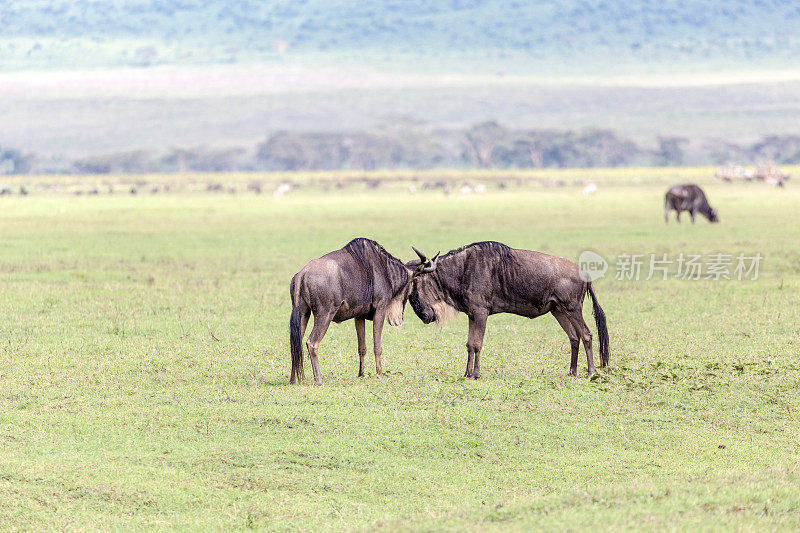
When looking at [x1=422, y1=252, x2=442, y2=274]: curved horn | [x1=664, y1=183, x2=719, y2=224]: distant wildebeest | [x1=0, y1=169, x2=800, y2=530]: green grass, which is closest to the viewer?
[x1=0, y1=169, x2=800, y2=530]: green grass

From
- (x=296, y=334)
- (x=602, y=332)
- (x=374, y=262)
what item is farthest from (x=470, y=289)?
(x=296, y=334)

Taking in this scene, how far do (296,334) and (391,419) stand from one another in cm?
152

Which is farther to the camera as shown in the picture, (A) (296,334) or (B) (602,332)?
(B) (602,332)

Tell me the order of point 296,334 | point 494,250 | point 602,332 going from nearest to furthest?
point 296,334, point 494,250, point 602,332

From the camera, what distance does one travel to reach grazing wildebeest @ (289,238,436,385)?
10.6 metres

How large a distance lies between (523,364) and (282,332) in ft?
12.4

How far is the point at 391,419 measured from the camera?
9453mm

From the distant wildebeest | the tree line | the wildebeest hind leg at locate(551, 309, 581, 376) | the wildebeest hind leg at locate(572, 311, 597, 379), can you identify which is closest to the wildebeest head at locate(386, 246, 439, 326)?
the wildebeest hind leg at locate(551, 309, 581, 376)

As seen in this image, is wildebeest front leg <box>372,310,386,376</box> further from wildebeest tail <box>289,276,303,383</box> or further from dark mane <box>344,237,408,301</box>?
wildebeest tail <box>289,276,303,383</box>

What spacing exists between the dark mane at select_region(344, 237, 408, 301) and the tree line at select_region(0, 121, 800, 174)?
12407cm

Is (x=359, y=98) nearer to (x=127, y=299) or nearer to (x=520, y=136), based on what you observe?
(x=520, y=136)

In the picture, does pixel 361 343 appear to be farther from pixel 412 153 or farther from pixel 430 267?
pixel 412 153

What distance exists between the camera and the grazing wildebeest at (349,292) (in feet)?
34.8

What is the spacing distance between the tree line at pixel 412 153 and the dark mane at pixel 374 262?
12407 centimetres
